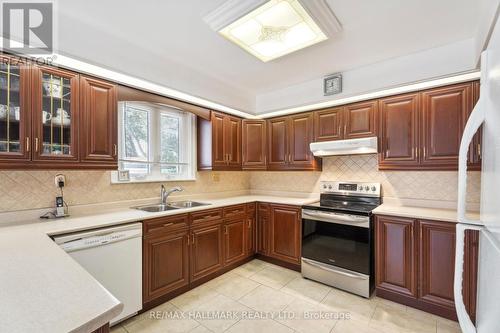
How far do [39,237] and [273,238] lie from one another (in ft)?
8.10

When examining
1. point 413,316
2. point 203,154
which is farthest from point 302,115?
point 413,316

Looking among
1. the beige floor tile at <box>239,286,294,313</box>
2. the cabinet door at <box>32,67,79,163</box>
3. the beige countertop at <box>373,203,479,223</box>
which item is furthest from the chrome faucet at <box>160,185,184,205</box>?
the beige countertop at <box>373,203,479,223</box>

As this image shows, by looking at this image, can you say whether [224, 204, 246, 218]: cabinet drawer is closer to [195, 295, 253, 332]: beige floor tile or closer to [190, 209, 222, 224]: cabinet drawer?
[190, 209, 222, 224]: cabinet drawer

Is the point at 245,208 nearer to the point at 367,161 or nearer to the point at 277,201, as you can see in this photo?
the point at 277,201

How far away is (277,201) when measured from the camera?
127 inches

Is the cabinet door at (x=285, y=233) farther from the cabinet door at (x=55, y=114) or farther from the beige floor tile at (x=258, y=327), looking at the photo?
the cabinet door at (x=55, y=114)

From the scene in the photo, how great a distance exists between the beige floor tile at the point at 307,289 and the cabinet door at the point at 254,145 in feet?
5.35

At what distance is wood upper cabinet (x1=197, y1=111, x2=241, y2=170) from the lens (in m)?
3.24

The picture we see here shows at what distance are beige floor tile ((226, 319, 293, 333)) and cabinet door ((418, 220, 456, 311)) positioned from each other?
137 centimetres

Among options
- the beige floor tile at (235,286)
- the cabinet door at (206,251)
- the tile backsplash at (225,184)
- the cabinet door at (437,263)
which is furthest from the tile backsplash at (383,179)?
the beige floor tile at (235,286)

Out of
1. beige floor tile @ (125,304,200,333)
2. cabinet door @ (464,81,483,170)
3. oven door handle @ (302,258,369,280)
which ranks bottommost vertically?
beige floor tile @ (125,304,200,333)

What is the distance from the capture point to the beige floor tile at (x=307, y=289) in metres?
2.46

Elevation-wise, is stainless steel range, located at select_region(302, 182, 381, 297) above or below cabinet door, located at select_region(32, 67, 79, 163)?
below

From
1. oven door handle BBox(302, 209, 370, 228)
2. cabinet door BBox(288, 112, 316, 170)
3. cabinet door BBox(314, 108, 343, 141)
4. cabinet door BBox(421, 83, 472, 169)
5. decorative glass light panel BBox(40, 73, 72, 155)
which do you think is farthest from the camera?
cabinet door BBox(288, 112, 316, 170)
